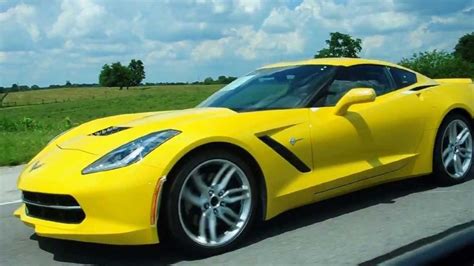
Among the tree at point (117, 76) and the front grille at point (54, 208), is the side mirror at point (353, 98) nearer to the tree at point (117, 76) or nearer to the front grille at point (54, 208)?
the front grille at point (54, 208)

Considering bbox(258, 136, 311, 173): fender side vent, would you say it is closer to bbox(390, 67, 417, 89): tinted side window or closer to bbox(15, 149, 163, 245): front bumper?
bbox(15, 149, 163, 245): front bumper

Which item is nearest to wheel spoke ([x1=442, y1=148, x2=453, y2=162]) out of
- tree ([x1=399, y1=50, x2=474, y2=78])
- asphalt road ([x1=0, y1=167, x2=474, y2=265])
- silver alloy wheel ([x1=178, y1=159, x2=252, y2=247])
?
asphalt road ([x1=0, y1=167, x2=474, y2=265])

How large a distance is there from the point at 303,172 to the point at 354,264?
1.05 m

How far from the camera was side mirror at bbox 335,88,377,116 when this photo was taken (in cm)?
477

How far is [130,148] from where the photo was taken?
3949mm

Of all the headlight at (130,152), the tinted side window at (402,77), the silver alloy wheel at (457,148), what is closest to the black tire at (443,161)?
the silver alloy wheel at (457,148)

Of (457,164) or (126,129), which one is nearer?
(126,129)

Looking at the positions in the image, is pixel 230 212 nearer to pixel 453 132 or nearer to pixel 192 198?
pixel 192 198

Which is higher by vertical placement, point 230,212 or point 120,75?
point 120,75

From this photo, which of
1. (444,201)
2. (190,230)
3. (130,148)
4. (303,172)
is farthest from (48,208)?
(444,201)

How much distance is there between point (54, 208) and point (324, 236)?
76.7 inches

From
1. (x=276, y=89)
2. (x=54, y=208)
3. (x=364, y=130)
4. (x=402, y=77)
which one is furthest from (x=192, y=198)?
(x=402, y=77)

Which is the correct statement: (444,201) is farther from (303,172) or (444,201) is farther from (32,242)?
(32,242)

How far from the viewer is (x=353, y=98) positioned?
4793 millimetres
